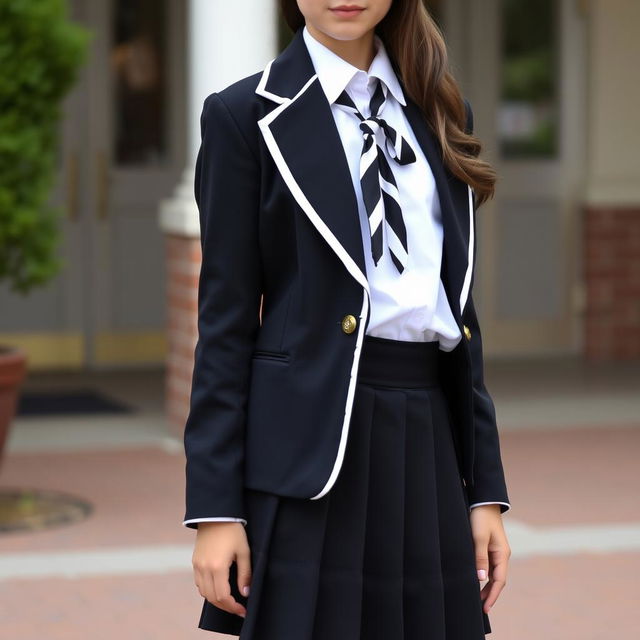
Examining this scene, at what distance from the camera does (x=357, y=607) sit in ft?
7.87

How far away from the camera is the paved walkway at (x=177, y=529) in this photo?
5.01 m

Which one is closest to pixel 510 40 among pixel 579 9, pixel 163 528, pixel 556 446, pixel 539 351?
pixel 579 9

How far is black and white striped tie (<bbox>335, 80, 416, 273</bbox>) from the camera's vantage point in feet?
7.84

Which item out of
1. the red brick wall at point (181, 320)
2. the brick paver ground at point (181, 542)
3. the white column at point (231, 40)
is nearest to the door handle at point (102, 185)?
the red brick wall at point (181, 320)

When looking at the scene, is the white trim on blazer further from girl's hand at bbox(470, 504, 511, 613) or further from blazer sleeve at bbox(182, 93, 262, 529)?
girl's hand at bbox(470, 504, 511, 613)

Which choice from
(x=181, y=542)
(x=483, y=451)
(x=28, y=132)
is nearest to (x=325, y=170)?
(x=483, y=451)

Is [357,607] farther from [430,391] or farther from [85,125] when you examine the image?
[85,125]

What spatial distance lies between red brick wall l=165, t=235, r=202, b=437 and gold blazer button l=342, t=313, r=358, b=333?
5.10 meters

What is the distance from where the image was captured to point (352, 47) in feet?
8.26

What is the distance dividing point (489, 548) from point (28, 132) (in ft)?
13.8

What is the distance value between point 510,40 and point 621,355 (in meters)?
2.36

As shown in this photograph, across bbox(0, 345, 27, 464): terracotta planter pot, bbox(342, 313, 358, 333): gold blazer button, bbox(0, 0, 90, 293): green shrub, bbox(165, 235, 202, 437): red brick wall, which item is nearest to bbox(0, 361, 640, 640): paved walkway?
bbox(165, 235, 202, 437): red brick wall

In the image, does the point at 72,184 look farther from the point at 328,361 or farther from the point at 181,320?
the point at 328,361

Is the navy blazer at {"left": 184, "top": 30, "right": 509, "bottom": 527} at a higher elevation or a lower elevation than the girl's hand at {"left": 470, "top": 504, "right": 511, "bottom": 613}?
higher
